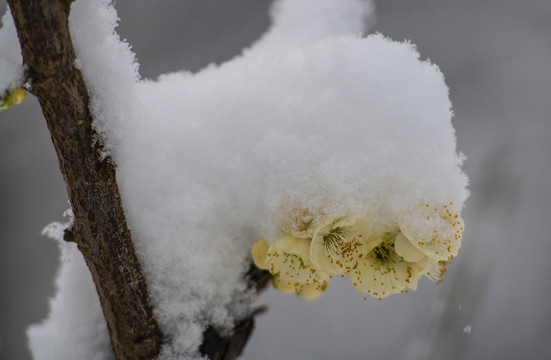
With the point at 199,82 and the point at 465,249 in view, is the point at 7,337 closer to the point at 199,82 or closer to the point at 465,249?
the point at 199,82

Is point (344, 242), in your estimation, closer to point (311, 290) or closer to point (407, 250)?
point (407, 250)

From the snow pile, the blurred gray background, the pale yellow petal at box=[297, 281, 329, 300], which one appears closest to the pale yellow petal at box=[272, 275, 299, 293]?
the pale yellow petal at box=[297, 281, 329, 300]

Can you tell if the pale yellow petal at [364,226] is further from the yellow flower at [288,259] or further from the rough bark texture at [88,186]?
the rough bark texture at [88,186]

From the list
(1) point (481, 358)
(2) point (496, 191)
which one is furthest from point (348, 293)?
(2) point (496, 191)

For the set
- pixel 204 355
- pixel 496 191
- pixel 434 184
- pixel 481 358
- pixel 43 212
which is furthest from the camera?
Answer: pixel 481 358

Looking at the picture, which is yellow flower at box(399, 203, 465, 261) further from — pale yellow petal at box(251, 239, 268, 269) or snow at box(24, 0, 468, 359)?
pale yellow petal at box(251, 239, 268, 269)

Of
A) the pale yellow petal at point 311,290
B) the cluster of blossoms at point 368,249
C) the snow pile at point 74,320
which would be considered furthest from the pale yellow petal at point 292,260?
the snow pile at point 74,320
